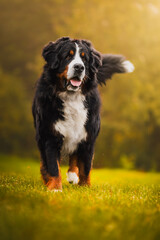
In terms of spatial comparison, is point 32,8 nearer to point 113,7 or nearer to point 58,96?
point 113,7

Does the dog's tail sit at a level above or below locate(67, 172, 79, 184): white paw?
above

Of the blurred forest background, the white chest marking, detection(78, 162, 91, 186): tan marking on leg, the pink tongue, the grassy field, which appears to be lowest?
the grassy field

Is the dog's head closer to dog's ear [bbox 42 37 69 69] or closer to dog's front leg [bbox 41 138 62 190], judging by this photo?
dog's ear [bbox 42 37 69 69]

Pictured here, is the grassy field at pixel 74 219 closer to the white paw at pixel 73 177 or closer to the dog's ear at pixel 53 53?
the white paw at pixel 73 177

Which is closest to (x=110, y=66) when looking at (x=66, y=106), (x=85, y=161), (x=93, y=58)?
(x=93, y=58)

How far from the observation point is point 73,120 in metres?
4.38

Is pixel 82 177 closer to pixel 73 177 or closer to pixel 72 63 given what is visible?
pixel 73 177

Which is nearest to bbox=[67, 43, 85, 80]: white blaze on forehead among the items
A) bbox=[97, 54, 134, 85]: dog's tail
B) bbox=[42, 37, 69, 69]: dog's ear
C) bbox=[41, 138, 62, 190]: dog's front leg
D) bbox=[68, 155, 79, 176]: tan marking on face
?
bbox=[42, 37, 69, 69]: dog's ear

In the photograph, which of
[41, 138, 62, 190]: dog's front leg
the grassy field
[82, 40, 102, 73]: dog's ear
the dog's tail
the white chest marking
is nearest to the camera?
the grassy field

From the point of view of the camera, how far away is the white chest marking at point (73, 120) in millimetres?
4344

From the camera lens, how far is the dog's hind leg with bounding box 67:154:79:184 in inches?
185

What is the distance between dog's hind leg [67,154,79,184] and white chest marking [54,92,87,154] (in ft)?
1.05

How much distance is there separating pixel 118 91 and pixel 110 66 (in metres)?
9.32

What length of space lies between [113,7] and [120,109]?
14.3 feet
